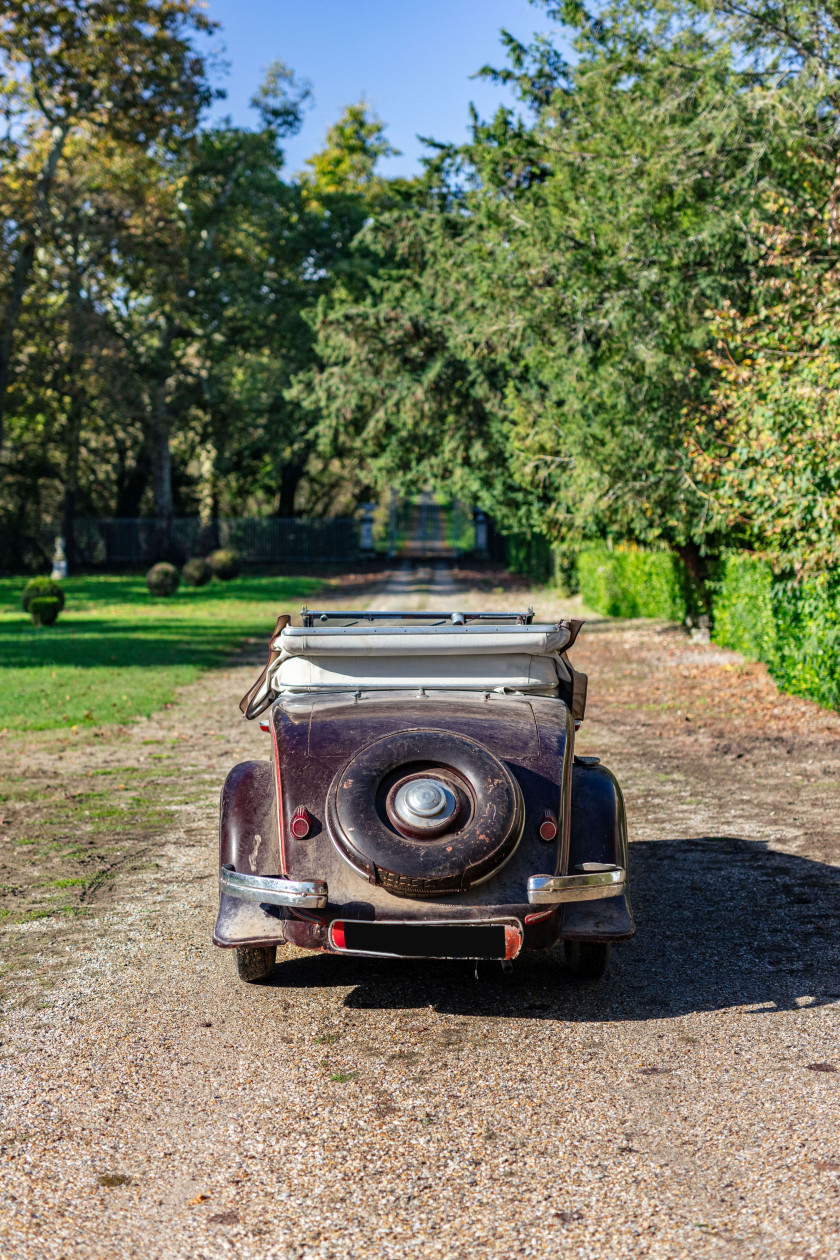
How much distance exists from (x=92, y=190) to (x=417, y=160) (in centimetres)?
1177

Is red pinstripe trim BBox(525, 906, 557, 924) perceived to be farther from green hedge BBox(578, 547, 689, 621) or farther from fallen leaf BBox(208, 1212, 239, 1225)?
green hedge BBox(578, 547, 689, 621)

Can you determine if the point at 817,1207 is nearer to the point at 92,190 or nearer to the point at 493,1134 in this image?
the point at 493,1134

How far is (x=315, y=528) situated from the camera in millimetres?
49000

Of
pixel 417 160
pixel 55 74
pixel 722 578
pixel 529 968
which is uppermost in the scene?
pixel 55 74

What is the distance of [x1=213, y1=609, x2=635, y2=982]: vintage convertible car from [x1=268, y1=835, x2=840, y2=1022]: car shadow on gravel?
25 cm

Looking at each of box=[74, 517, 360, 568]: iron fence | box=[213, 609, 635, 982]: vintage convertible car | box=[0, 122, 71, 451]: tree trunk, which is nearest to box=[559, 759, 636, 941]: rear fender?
box=[213, 609, 635, 982]: vintage convertible car

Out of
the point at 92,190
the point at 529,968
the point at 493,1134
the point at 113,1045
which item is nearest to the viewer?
the point at 493,1134

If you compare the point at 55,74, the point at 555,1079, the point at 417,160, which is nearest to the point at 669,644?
the point at 555,1079

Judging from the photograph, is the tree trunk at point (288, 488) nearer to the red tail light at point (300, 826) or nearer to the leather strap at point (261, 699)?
the leather strap at point (261, 699)

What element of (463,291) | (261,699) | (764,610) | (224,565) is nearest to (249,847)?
(261,699)

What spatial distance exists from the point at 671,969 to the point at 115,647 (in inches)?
596

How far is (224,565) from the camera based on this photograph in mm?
37312

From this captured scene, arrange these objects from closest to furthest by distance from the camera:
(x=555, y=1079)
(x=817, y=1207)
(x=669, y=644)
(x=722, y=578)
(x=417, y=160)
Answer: (x=817, y=1207) < (x=555, y=1079) < (x=722, y=578) < (x=669, y=644) < (x=417, y=160)

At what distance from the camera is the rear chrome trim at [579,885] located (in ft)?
Result: 14.1
